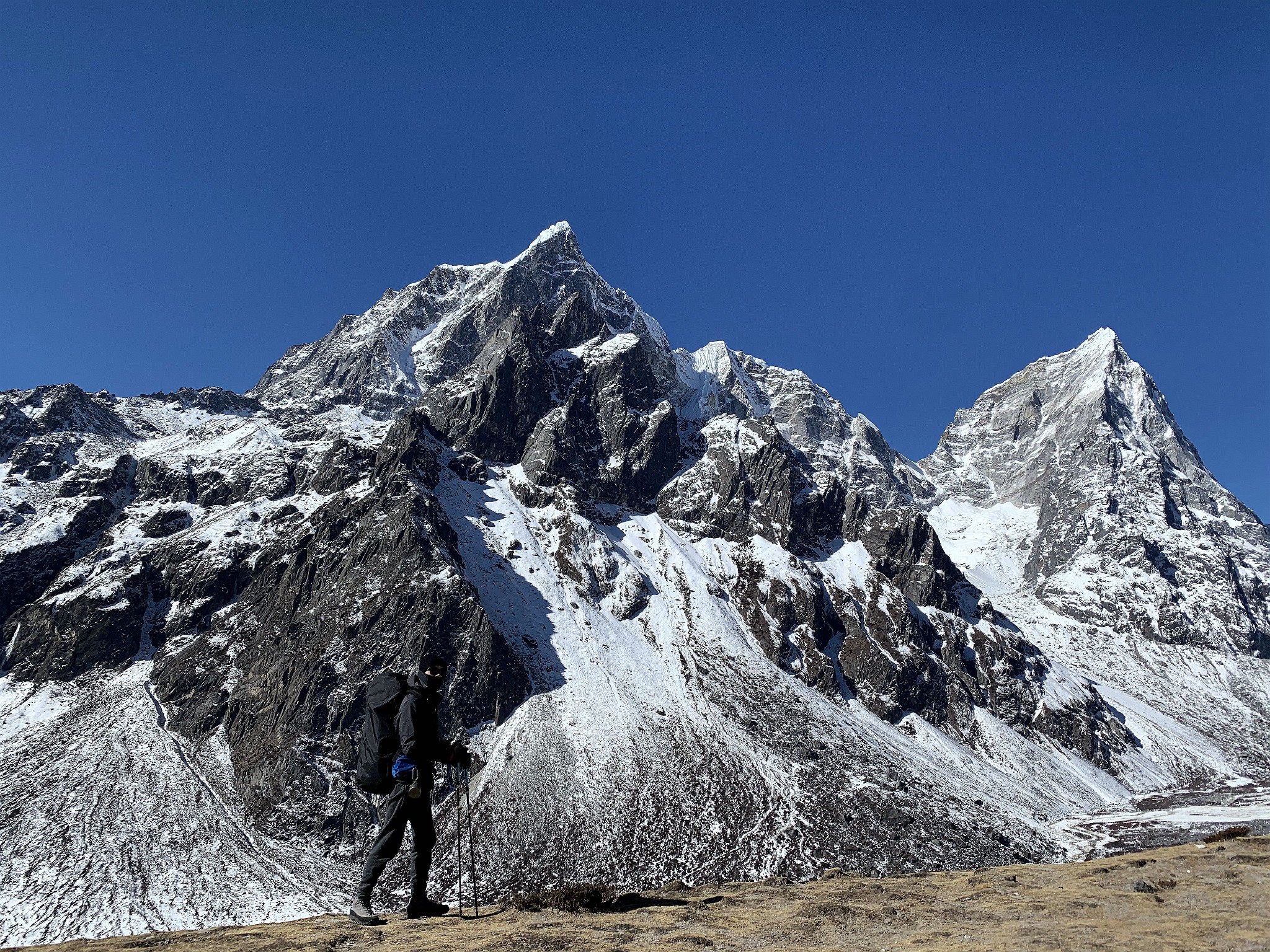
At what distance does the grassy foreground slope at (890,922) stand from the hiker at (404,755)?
1.42 metres

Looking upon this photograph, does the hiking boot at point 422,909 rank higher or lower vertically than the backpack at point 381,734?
lower

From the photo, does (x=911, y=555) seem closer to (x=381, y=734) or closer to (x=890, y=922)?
(x=890, y=922)

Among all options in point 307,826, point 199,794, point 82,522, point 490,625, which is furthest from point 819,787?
point 82,522

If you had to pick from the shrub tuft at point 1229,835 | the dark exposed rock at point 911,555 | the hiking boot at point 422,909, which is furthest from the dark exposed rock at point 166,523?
the shrub tuft at point 1229,835

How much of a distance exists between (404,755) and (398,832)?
1.33m

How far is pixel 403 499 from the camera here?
116938 millimetres

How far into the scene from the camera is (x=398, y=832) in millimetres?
10938

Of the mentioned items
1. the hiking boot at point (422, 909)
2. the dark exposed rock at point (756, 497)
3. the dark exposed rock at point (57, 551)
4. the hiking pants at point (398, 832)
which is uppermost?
the dark exposed rock at point (756, 497)

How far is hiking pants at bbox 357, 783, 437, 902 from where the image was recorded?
1087cm

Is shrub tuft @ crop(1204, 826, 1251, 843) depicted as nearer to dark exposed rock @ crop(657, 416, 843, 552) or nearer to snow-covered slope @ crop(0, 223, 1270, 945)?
snow-covered slope @ crop(0, 223, 1270, 945)

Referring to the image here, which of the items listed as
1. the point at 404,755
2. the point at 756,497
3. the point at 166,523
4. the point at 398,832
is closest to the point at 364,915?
the point at 398,832

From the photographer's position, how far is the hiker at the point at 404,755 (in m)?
10.8

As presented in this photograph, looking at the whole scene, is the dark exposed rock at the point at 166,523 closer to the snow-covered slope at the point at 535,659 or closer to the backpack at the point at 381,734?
the snow-covered slope at the point at 535,659

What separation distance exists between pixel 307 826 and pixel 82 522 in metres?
84.9
